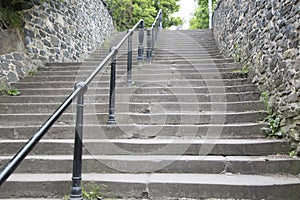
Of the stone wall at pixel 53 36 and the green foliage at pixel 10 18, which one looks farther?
the stone wall at pixel 53 36

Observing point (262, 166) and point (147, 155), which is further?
point (147, 155)

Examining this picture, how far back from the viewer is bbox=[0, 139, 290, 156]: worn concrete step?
2.50 meters

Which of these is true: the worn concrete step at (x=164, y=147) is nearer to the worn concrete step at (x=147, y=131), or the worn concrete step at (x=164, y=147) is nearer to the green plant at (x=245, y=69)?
A: the worn concrete step at (x=147, y=131)

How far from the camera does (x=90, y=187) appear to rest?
212 centimetres

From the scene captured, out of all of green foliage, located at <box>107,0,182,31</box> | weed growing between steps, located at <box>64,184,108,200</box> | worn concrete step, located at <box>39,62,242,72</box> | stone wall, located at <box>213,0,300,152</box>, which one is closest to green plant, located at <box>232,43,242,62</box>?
stone wall, located at <box>213,0,300,152</box>

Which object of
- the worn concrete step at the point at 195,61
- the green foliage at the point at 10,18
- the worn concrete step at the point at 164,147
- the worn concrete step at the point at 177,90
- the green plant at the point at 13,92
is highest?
the green foliage at the point at 10,18

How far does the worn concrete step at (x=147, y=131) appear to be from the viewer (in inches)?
110

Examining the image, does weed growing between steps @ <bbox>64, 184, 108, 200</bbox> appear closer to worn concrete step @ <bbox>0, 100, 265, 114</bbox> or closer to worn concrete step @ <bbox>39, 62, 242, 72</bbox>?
worn concrete step @ <bbox>0, 100, 265, 114</bbox>

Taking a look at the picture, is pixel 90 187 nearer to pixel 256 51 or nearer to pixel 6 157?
pixel 6 157

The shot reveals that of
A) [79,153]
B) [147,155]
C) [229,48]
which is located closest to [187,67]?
[229,48]

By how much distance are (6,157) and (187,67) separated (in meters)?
3.11

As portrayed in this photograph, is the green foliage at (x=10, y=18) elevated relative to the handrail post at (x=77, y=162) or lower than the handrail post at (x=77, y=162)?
elevated

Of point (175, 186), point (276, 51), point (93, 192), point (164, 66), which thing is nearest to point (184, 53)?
point (164, 66)

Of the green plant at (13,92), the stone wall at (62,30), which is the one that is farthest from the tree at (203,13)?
the green plant at (13,92)
